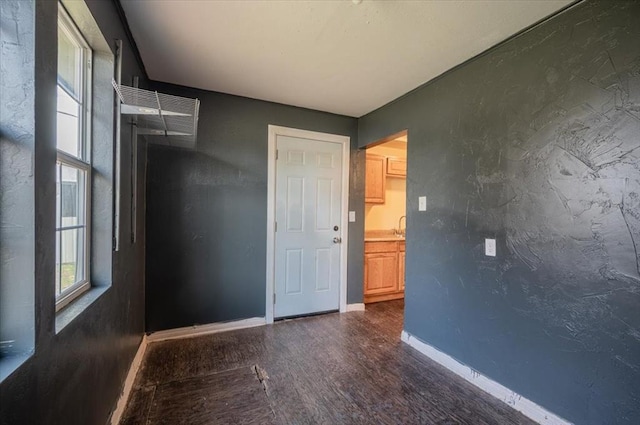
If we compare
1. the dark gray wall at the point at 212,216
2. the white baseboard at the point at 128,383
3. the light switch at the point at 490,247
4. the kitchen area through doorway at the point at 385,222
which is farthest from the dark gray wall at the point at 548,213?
the white baseboard at the point at 128,383

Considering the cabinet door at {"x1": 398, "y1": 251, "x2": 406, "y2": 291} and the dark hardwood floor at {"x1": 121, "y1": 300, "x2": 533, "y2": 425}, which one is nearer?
the dark hardwood floor at {"x1": 121, "y1": 300, "x2": 533, "y2": 425}

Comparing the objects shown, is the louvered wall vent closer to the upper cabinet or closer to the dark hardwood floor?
the dark hardwood floor

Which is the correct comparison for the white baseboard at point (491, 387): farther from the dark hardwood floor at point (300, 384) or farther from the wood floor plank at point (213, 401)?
the wood floor plank at point (213, 401)

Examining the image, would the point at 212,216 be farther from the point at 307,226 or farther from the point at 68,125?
the point at 68,125

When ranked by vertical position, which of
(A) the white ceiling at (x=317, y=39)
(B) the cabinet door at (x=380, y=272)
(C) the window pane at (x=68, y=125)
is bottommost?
(B) the cabinet door at (x=380, y=272)

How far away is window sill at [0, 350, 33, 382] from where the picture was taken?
2.54 feet

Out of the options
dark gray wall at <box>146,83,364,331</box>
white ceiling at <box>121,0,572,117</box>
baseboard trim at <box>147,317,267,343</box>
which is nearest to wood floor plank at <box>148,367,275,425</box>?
baseboard trim at <box>147,317,267,343</box>

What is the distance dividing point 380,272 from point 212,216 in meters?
2.31

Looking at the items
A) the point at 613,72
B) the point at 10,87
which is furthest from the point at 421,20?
the point at 10,87

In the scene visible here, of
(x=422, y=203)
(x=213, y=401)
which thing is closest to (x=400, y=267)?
(x=422, y=203)

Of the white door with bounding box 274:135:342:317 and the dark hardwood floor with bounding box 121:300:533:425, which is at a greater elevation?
the white door with bounding box 274:135:342:317

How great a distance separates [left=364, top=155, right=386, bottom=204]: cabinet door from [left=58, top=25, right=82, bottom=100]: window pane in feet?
10.9

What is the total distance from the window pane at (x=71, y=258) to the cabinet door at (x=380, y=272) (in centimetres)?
304

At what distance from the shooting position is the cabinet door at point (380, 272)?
155 inches
